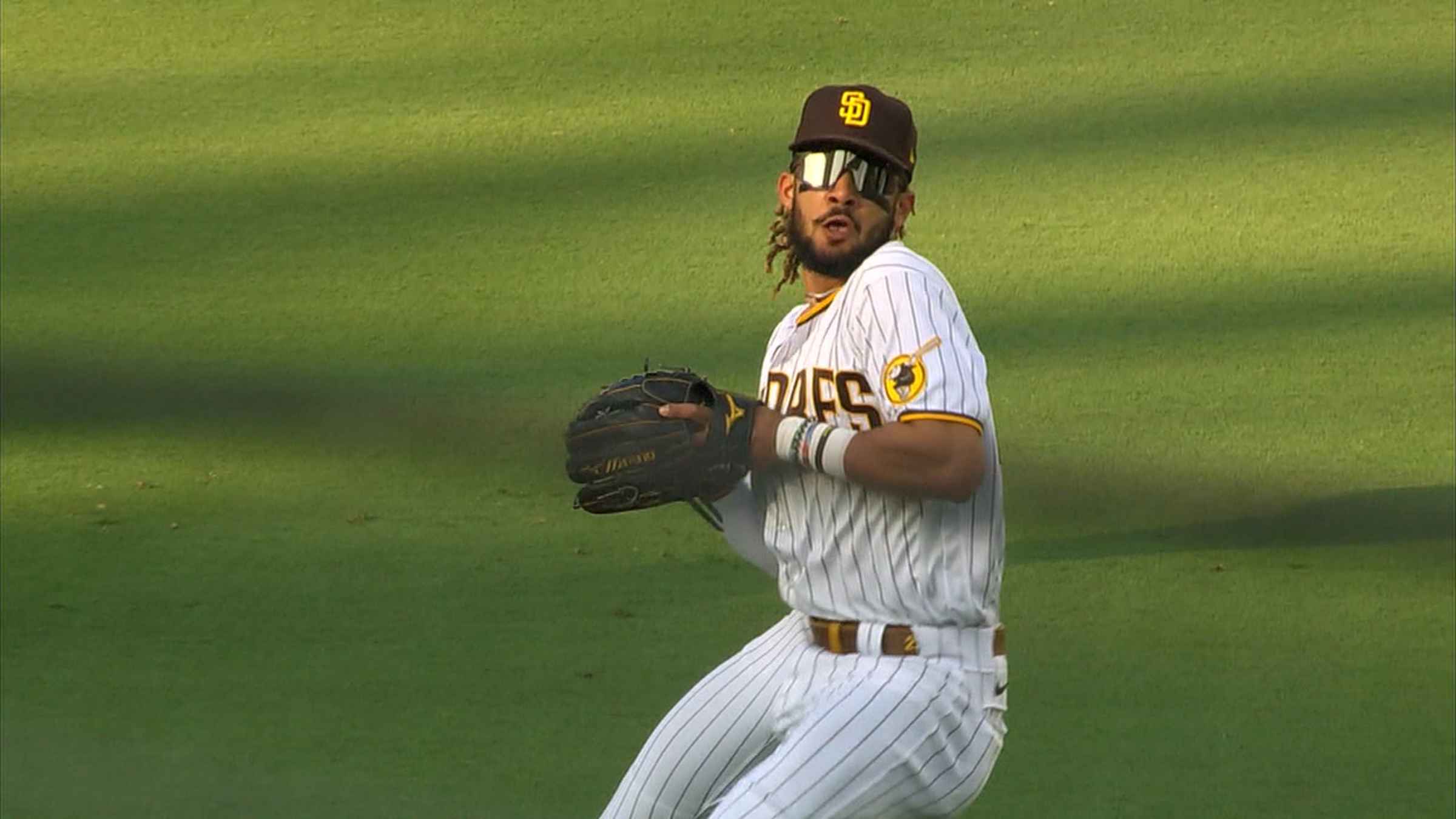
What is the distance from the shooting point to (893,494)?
8.75 ft

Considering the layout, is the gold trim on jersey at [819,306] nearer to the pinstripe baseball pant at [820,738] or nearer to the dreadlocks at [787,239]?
the dreadlocks at [787,239]

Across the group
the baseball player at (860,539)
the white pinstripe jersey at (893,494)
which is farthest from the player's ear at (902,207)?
the white pinstripe jersey at (893,494)

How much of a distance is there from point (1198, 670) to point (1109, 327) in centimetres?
210

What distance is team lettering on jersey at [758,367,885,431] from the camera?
9.09ft

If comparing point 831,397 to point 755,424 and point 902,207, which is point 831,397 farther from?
point 902,207

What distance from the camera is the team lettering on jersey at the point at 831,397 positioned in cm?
277

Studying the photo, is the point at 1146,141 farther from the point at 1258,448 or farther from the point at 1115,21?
the point at 1258,448

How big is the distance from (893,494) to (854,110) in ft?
1.96

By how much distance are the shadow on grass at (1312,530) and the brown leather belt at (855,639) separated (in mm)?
3544

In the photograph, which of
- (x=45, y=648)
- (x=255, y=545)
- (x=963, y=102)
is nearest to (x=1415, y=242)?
(x=963, y=102)

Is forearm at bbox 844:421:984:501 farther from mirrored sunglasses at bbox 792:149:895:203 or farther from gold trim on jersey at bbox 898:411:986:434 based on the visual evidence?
mirrored sunglasses at bbox 792:149:895:203

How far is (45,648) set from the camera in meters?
5.62

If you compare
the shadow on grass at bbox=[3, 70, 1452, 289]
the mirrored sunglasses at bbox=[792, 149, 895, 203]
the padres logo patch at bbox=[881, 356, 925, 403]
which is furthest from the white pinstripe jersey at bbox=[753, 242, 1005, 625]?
the shadow on grass at bbox=[3, 70, 1452, 289]

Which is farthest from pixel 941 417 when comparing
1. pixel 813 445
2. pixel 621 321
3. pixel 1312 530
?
pixel 621 321
